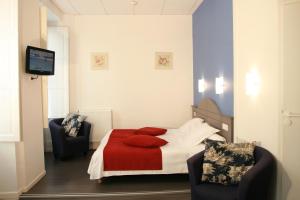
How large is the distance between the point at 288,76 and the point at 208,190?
123 cm

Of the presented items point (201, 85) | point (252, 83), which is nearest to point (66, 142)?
point (201, 85)

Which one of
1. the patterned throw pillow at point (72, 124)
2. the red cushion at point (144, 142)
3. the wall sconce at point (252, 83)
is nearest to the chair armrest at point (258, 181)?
the wall sconce at point (252, 83)

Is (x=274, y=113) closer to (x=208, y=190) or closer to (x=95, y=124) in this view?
(x=208, y=190)

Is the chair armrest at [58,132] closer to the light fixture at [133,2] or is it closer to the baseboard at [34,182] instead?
the baseboard at [34,182]

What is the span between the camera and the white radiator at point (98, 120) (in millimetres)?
5098

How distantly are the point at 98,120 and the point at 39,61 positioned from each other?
2.13 metres

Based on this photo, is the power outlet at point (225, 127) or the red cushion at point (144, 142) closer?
the power outlet at point (225, 127)

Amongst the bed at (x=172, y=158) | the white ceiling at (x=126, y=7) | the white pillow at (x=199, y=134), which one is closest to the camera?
the bed at (x=172, y=158)

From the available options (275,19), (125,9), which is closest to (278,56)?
(275,19)

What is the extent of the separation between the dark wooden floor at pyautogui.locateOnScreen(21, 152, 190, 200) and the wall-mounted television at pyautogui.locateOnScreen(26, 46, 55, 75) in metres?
1.50

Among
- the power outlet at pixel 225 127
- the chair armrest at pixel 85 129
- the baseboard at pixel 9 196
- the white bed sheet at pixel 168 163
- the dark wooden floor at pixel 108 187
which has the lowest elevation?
the dark wooden floor at pixel 108 187

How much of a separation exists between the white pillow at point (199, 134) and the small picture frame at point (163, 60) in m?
1.81

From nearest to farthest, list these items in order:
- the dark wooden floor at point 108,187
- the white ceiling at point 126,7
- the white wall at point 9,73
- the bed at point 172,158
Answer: the white wall at point 9,73, the dark wooden floor at point 108,187, the bed at point 172,158, the white ceiling at point 126,7

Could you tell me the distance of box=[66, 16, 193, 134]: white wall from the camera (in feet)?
16.9
